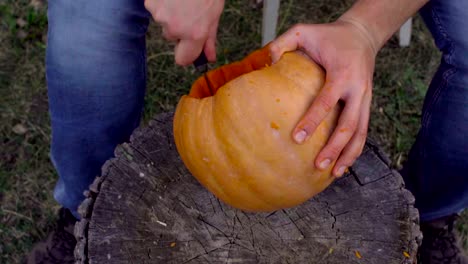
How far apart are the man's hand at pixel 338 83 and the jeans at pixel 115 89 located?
396mm

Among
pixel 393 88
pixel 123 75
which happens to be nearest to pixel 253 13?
pixel 393 88

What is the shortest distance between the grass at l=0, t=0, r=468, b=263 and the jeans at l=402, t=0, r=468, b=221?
0.50 metres

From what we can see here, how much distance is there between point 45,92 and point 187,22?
146 centimetres

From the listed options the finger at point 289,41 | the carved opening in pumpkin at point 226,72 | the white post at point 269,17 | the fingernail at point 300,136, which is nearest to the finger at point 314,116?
the fingernail at point 300,136

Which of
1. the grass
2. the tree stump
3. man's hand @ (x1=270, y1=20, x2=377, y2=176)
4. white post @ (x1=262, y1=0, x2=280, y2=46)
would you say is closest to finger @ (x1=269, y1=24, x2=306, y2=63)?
man's hand @ (x1=270, y1=20, x2=377, y2=176)

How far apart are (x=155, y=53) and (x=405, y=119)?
1.14 m

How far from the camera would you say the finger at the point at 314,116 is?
1030 mm

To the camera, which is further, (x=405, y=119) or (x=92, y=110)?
(x=405, y=119)

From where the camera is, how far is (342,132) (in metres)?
1.07

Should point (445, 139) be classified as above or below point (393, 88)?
above

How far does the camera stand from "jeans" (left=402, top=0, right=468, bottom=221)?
139cm

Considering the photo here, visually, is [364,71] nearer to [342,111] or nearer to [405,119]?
[342,111]

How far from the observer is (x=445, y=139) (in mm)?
1497

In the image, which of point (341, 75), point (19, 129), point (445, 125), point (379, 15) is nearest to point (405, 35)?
point (445, 125)
